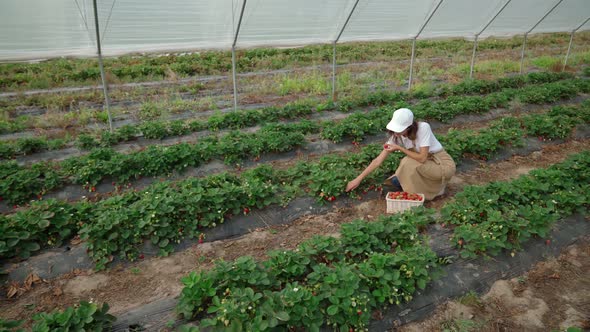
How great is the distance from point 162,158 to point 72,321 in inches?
134

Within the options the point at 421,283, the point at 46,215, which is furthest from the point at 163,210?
the point at 421,283

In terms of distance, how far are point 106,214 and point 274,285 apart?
2.05 meters

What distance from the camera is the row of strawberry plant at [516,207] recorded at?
3.70 m

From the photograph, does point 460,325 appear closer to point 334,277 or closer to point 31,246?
point 334,277

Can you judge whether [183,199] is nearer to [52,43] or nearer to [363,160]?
[363,160]

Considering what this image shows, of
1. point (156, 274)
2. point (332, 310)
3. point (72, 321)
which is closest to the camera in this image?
point (72, 321)

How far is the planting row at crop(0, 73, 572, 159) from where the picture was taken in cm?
680

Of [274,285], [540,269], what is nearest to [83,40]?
[274,285]

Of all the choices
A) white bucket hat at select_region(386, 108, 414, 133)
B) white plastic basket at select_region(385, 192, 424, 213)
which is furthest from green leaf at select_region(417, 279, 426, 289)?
white bucket hat at select_region(386, 108, 414, 133)

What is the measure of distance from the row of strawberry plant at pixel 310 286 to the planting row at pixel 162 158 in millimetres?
3029

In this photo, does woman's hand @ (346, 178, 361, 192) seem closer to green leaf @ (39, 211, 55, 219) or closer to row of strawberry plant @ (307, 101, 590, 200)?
row of strawberry plant @ (307, 101, 590, 200)

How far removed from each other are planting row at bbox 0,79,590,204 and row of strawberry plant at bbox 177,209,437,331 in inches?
119

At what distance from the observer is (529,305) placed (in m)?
3.33

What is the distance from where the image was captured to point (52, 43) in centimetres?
687
